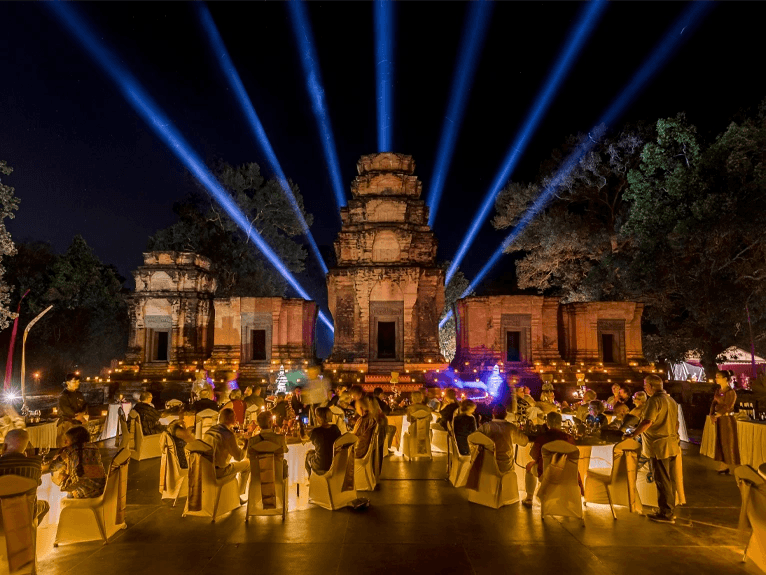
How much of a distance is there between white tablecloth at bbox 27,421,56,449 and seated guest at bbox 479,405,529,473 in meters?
8.21

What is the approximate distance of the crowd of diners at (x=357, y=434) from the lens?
5.64 meters

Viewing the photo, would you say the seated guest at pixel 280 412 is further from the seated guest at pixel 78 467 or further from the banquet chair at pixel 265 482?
the seated guest at pixel 78 467

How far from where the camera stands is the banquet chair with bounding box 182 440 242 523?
256 inches

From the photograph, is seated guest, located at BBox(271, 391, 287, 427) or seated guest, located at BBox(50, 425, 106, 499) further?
seated guest, located at BBox(271, 391, 287, 427)

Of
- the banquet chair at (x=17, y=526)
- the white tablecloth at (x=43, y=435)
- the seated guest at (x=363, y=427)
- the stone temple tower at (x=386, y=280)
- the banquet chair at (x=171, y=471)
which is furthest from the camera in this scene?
the stone temple tower at (x=386, y=280)

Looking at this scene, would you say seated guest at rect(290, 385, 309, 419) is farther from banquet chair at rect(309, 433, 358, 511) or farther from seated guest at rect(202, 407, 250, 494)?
seated guest at rect(202, 407, 250, 494)

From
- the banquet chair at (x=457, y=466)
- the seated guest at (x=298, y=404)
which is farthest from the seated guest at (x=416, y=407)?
the seated guest at (x=298, y=404)

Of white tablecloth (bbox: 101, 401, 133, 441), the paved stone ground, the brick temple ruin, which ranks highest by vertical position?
the brick temple ruin

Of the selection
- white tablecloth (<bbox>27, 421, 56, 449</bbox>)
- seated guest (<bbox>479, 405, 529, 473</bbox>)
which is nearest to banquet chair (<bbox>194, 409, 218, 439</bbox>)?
white tablecloth (<bbox>27, 421, 56, 449</bbox>)

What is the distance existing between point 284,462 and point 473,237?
166ft

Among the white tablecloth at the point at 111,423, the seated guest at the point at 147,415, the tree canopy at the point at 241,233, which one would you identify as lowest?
the white tablecloth at the point at 111,423

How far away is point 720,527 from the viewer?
6.38 m

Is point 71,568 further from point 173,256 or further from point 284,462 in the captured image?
point 173,256

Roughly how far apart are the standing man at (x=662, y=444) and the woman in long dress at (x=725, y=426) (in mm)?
3605
